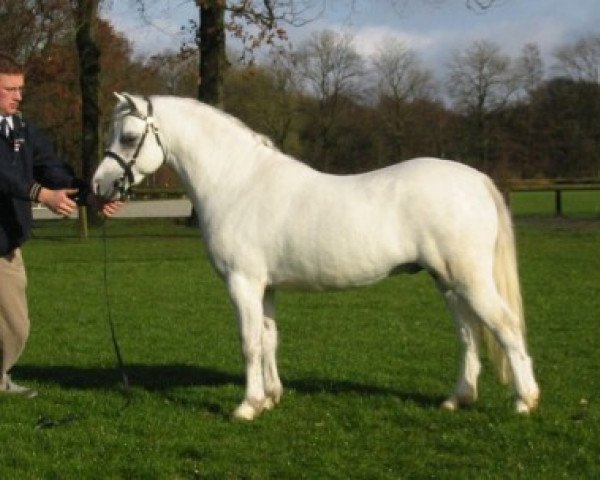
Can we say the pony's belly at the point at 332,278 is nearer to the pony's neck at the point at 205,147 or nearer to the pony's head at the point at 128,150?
the pony's neck at the point at 205,147

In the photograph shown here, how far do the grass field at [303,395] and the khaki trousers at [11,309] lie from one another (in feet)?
1.31

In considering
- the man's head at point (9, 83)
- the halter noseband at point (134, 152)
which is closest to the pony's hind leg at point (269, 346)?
the halter noseband at point (134, 152)

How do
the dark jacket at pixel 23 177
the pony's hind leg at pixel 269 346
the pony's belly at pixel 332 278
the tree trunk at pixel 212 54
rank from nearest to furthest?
the pony's belly at pixel 332 278 → the dark jacket at pixel 23 177 → the pony's hind leg at pixel 269 346 → the tree trunk at pixel 212 54

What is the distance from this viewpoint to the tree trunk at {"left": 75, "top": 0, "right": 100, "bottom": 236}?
90.6 feet

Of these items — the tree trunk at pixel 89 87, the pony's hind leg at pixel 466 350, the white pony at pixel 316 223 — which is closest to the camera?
the white pony at pixel 316 223

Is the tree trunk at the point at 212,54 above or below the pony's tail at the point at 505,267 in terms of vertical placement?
above

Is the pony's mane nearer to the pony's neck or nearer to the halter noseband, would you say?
the pony's neck

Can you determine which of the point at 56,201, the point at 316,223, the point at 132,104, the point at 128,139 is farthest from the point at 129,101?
the point at 316,223

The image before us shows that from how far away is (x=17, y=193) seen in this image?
20.7ft

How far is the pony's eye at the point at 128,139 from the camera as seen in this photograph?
6266mm

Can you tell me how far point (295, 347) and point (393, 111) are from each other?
5770 cm

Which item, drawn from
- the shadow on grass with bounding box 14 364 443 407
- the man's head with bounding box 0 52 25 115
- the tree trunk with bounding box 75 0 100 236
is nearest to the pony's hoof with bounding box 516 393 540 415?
the shadow on grass with bounding box 14 364 443 407

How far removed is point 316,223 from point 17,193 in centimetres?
218

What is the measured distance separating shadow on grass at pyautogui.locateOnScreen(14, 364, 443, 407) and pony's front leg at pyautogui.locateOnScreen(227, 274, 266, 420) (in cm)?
87
